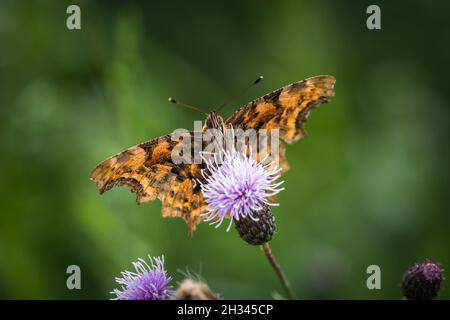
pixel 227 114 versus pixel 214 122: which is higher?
pixel 227 114

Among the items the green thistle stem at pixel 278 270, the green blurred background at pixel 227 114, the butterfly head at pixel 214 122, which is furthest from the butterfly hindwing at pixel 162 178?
the green blurred background at pixel 227 114

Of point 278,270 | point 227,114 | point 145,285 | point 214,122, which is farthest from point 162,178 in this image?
point 227,114

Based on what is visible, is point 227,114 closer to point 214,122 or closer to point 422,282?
point 214,122

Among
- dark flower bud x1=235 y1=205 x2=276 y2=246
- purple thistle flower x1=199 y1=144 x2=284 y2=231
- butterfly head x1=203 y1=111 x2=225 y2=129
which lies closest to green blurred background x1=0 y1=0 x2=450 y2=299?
butterfly head x1=203 y1=111 x2=225 y2=129

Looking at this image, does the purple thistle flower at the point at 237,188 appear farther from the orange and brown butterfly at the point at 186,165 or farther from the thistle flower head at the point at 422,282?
the thistle flower head at the point at 422,282
